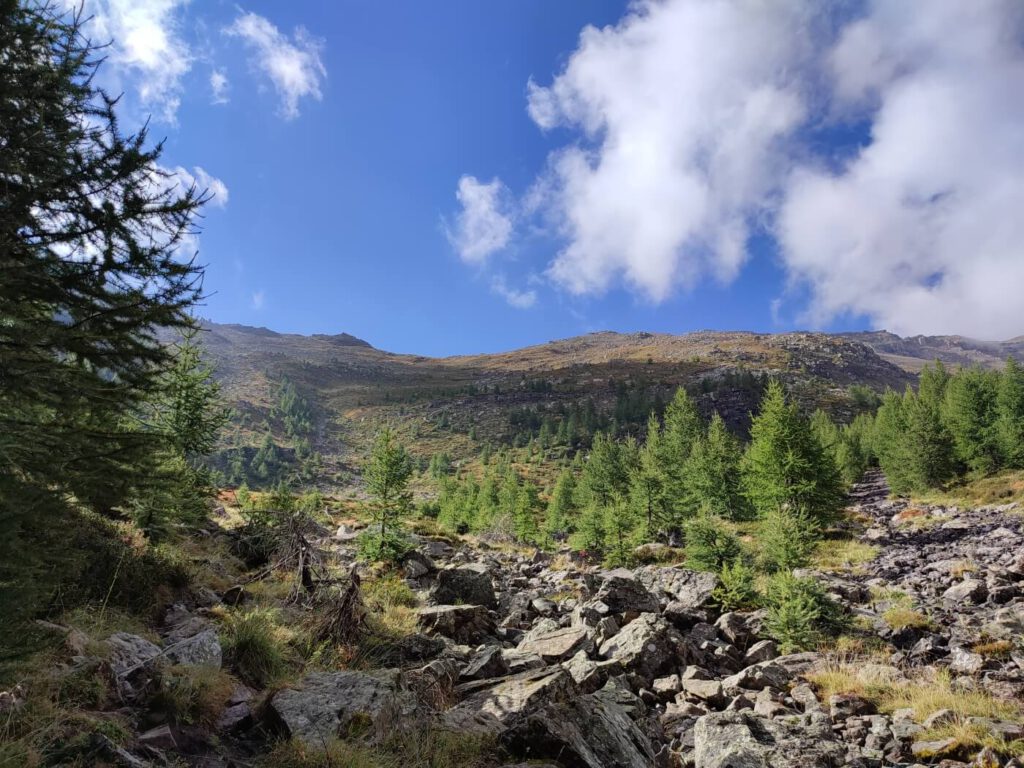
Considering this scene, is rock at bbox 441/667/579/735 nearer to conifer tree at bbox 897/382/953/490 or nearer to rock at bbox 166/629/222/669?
rock at bbox 166/629/222/669

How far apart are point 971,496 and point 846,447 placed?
21.6m

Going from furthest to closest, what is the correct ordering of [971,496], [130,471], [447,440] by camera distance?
[447,440], [971,496], [130,471]

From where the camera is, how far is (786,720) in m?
7.59

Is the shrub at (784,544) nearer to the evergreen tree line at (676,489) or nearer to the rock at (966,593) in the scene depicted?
the evergreen tree line at (676,489)

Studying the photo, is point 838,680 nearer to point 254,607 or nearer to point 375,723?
point 375,723

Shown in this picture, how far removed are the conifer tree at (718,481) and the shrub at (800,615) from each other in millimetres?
23905

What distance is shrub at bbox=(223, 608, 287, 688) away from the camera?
667 cm

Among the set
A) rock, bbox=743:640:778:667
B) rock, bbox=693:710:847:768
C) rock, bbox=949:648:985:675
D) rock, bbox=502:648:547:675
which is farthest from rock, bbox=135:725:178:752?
rock, bbox=949:648:985:675

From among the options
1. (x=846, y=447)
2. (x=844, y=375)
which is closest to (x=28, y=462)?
(x=846, y=447)

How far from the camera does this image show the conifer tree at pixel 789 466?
84.2ft

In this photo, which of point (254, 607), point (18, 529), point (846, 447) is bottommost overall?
point (254, 607)

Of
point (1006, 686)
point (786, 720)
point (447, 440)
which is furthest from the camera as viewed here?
point (447, 440)

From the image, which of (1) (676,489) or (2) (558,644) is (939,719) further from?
(1) (676,489)

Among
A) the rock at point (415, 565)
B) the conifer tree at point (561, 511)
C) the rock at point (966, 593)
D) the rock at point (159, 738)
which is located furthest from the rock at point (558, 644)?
the conifer tree at point (561, 511)
